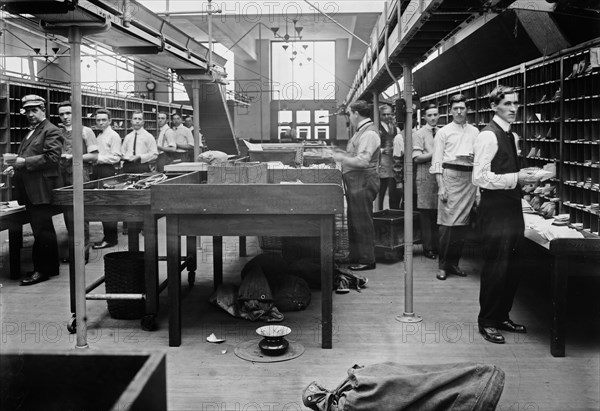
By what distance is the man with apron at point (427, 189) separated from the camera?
274 inches

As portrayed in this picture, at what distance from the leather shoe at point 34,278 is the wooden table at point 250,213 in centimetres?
230

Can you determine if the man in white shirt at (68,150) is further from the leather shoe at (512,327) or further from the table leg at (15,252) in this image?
the leather shoe at (512,327)

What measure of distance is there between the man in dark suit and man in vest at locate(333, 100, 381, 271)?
2717mm

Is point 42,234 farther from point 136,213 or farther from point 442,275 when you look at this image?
point 442,275

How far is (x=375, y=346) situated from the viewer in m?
4.14

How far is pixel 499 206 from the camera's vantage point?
4156mm

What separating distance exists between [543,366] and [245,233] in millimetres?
1996

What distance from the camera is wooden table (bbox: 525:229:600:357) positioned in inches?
150

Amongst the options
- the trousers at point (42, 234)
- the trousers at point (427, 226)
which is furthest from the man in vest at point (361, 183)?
the trousers at point (42, 234)

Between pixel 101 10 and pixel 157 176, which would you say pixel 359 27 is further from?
pixel 101 10

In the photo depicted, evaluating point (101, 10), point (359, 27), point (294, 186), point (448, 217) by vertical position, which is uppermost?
point (359, 27)

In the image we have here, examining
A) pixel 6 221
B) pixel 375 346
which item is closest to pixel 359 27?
pixel 6 221

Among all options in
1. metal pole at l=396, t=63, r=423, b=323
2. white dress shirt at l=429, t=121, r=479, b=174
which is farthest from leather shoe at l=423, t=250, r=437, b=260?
metal pole at l=396, t=63, r=423, b=323

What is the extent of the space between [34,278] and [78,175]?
99.3 inches
